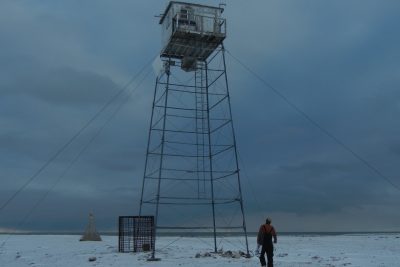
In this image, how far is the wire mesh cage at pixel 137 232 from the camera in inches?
1320

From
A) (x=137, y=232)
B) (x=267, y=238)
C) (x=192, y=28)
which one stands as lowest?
(x=267, y=238)

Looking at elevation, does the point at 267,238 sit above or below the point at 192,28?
below

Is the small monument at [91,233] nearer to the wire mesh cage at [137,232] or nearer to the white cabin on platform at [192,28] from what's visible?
the wire mesh cage at [137,232]

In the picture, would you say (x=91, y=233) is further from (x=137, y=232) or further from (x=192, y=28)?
(x=192, y=28)

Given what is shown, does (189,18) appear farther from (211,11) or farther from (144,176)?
(144,176)

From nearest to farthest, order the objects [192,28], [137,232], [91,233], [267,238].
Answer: [267,238]
[192,28]
[137,232]
[91,233]

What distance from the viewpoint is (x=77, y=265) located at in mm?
26234

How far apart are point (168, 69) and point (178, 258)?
10.6 meters

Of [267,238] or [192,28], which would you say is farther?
[192,28]

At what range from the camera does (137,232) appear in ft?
111

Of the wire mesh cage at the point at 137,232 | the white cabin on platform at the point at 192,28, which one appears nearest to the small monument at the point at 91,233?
the wire mesh cage at the point at 137,232

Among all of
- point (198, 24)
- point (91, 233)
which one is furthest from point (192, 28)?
point (91, 233)

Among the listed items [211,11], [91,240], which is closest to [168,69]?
[211,11]

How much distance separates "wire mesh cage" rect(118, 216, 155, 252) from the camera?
33.5 m
